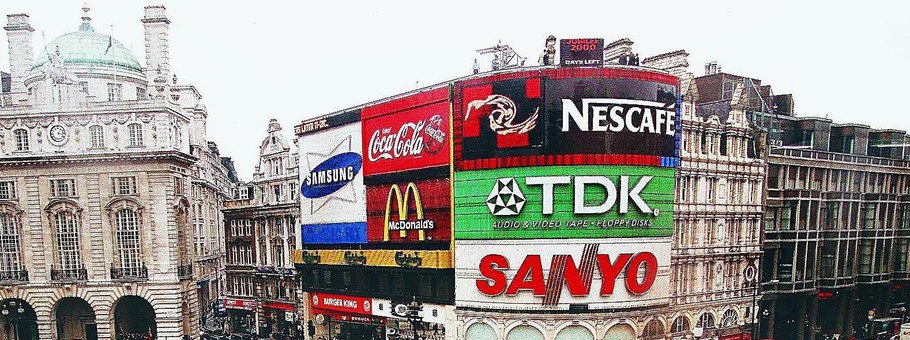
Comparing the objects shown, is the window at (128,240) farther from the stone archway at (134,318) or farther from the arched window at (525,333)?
the arched window at (525,333)

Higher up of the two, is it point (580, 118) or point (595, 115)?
point (595, 115)

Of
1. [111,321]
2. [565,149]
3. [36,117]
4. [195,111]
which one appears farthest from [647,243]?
[195,111]

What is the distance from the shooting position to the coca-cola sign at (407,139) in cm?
3756

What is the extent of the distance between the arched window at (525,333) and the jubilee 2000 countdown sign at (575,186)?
4.51 feet

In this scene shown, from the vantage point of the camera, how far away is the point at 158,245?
149ft

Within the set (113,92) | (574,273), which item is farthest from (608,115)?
(113,92)

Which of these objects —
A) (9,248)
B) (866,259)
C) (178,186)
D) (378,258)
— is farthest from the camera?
(178,186)

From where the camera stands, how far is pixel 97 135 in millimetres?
45062

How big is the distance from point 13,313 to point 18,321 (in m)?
0.99

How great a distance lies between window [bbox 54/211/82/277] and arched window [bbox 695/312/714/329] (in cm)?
4414

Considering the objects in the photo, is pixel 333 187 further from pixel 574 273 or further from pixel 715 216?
pixel 715 216

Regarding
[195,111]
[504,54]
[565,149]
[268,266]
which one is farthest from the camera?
[195,111]

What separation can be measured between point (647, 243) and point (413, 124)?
16.0 m

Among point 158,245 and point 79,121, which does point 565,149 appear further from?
point 79,121
